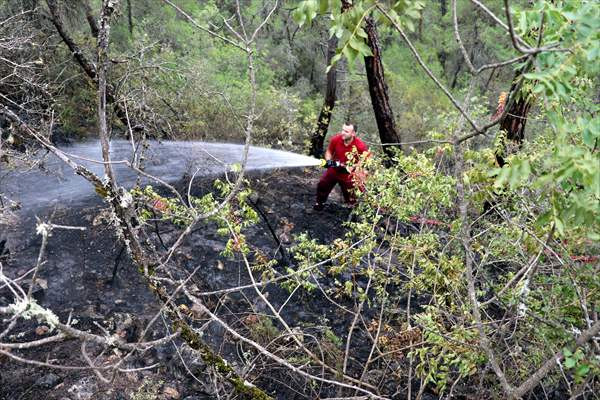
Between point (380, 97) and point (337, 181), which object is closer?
point (337, 181)

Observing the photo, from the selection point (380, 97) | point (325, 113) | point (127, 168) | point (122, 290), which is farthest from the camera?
point (325, 113)

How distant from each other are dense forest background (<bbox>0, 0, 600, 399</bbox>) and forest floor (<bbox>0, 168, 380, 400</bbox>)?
0.07m

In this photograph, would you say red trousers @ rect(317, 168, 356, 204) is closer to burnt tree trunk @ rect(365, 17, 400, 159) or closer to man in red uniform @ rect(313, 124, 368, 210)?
man in red uniform @ rect(313, 124, 368, 210)

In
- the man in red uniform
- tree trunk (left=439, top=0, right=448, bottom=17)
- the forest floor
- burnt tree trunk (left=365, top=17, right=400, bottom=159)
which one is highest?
tree trunk (left=439, top=0, right=448, bottom=17)

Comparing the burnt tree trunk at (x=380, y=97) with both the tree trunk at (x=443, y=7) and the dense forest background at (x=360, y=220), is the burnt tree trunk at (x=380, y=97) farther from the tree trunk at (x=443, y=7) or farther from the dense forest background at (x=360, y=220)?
the tree trunk at (x=443, y=7)

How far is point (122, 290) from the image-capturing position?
246 inches

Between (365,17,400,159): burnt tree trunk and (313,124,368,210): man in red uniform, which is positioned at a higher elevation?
(365,17,400,159): burnt tree trunk

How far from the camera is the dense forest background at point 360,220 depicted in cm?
248

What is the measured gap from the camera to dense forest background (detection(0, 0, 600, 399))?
2.48 m

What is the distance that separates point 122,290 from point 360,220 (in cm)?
346

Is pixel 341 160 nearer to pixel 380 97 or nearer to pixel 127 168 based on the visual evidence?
pixel 380 97

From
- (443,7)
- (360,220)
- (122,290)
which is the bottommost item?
(122,290)

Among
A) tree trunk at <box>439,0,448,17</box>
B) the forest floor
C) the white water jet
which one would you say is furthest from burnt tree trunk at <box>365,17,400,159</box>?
tree trunk at <box>439,0,448,17</box>

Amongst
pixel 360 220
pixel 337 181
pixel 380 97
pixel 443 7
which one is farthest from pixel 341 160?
pixel 443 7
